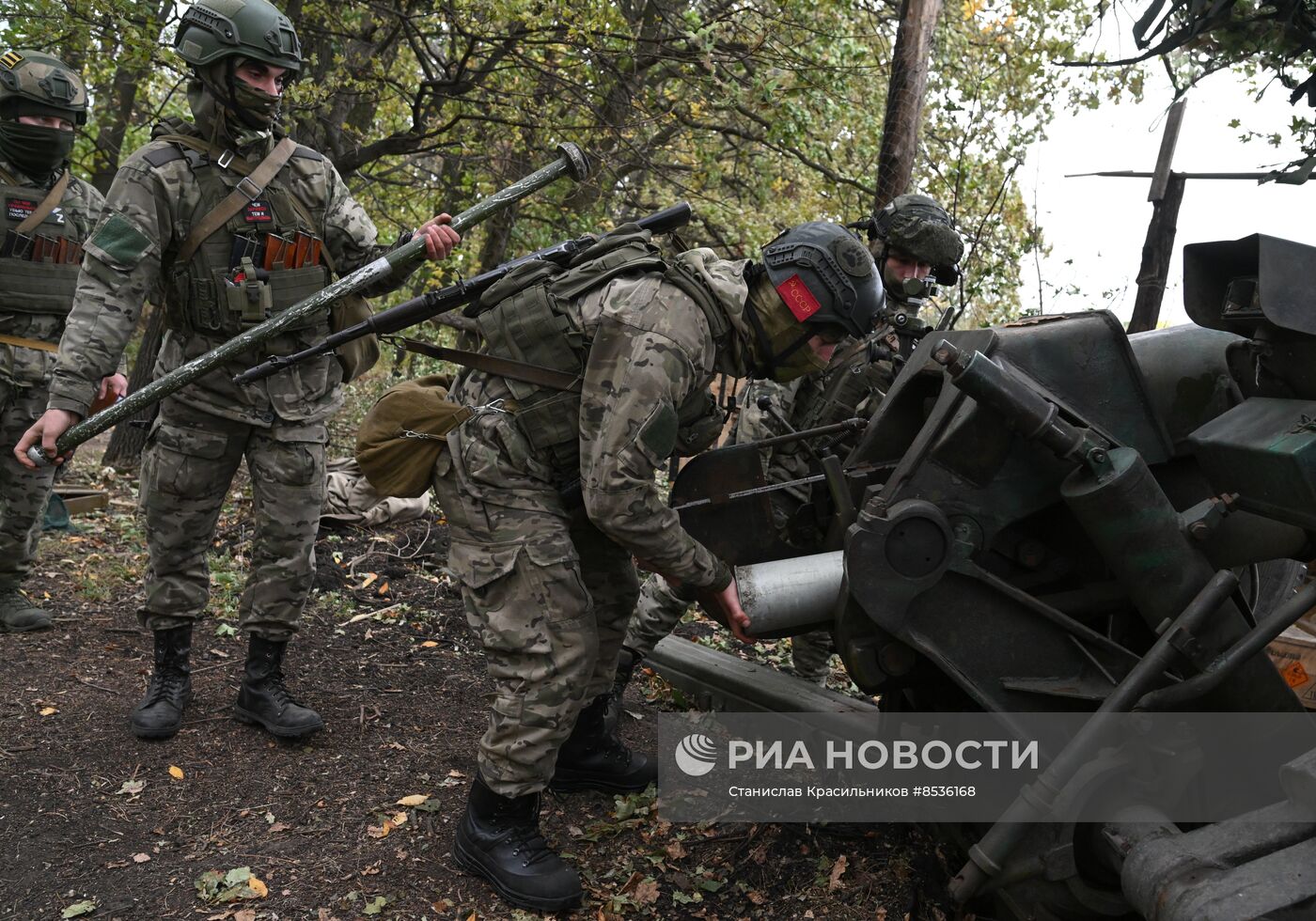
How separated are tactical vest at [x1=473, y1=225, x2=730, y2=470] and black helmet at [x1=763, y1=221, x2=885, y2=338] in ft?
0.70

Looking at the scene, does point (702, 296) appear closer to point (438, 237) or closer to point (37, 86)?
point (438, 237)

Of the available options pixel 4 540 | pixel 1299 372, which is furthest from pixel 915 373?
pixel 4 540

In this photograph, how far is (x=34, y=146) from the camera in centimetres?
507

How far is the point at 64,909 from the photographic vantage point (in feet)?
9.84

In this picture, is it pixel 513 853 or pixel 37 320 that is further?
pixel 37 320

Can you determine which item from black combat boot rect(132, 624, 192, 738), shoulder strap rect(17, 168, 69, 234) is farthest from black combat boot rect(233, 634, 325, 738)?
shoulder strap rect(17, 168, 69, 234)

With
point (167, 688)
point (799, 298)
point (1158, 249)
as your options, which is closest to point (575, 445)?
point (799, 298)

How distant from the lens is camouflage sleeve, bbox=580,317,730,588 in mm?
2842

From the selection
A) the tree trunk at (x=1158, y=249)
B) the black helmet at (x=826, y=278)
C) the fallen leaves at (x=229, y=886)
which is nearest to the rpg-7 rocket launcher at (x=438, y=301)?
the black helmet at (x=826, y=278)

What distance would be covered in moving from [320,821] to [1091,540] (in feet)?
8.39

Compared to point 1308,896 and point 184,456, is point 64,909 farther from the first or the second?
point 1308,896

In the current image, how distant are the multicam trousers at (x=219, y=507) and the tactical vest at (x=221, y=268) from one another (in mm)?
338

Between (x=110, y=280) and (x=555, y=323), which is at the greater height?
(x=555, y=323)

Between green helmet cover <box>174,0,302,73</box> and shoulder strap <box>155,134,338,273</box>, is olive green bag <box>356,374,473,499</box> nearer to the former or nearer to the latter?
shoulder strap <box>155,134,338,273</box>
